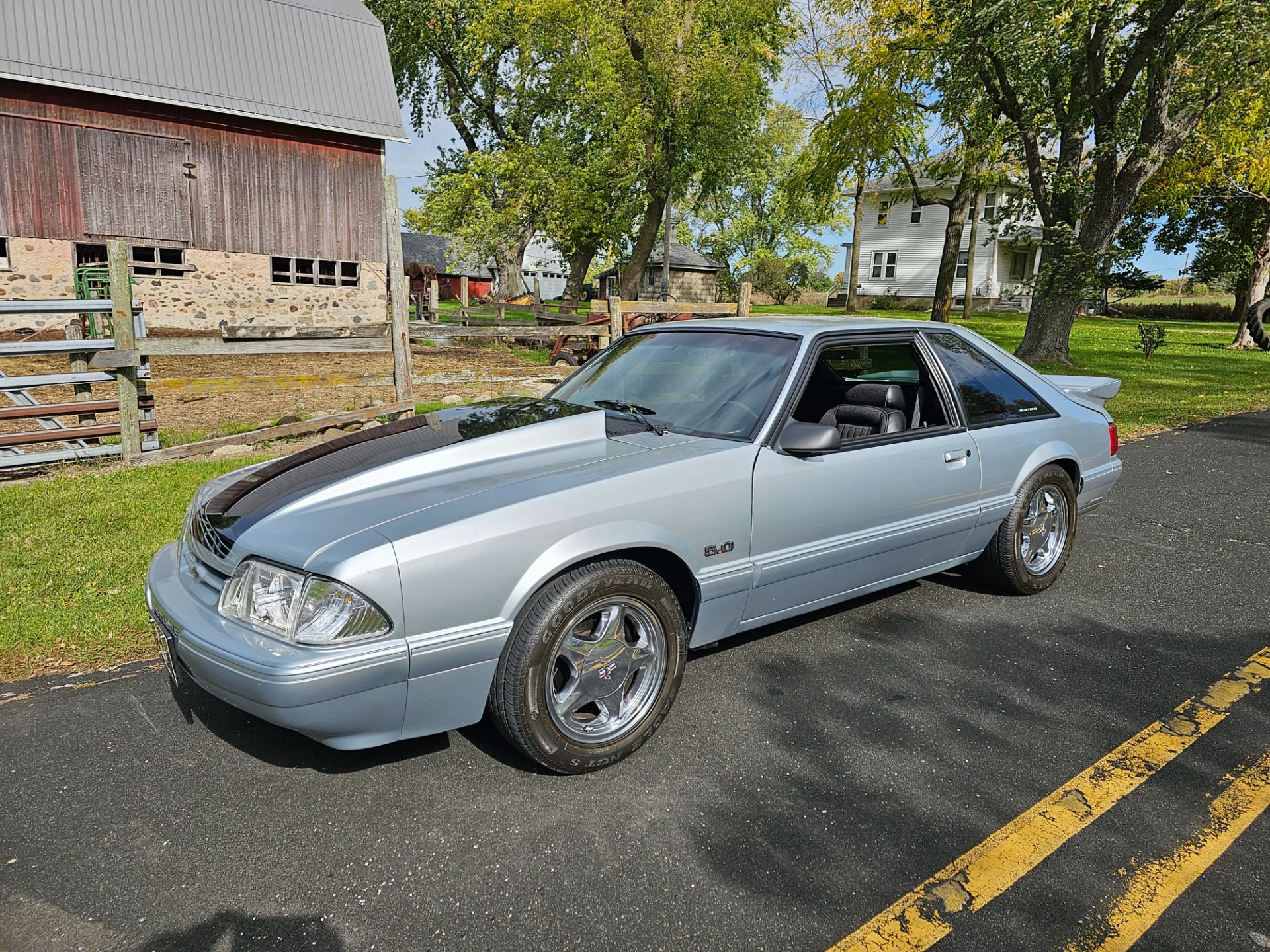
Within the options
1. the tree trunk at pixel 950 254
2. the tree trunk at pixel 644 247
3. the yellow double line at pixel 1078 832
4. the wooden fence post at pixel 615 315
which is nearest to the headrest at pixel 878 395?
the yellow double line at pixel 1078 832

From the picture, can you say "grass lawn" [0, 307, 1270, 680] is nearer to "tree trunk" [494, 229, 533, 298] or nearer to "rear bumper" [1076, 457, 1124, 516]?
"rear bumper" [1076, 457, 1124, 516]

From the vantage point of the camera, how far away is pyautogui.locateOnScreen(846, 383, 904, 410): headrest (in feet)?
13.1

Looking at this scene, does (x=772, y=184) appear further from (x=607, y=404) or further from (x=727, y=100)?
(x=607, y=404)

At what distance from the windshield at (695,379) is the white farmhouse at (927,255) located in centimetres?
4022

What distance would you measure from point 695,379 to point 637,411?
299mm

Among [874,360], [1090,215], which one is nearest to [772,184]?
[1090,215]

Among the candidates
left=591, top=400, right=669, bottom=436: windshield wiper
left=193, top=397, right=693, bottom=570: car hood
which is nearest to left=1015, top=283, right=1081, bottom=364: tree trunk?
left=591, top=400, right=669, bottom=436: windshield wiper

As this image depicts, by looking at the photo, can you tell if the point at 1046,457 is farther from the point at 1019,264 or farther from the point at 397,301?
the point at 1019,264

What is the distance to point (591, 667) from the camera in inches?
112

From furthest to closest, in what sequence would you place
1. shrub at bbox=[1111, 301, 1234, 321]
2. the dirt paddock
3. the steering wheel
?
shrub at bbox=[1111, 301, 1234, 321] < the dirt paddock < the steering wheel

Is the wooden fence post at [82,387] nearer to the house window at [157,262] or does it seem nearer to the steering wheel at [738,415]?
the steering wheel at [738,415]

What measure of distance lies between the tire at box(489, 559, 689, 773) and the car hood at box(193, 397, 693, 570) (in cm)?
47

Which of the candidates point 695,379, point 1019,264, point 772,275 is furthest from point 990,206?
point 695,379

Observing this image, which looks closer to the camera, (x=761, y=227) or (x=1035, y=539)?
(x=1035, y=539)
